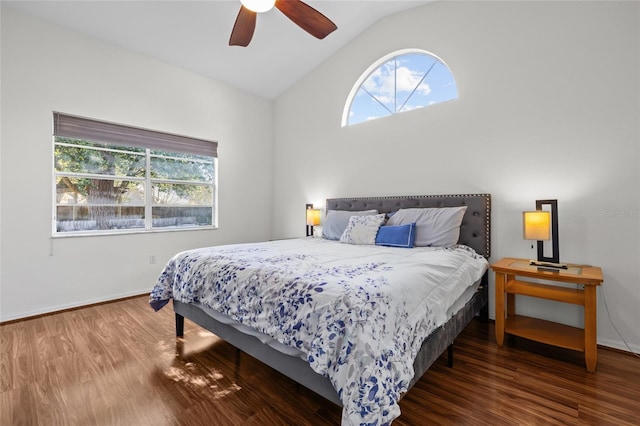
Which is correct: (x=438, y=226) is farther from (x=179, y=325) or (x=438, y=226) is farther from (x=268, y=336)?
(x=179, y=325)

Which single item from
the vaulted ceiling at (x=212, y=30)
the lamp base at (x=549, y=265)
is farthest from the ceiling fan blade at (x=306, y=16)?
the lamp base at (x=549, y=265)

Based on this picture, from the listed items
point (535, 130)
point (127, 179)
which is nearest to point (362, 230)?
point (535, 130)

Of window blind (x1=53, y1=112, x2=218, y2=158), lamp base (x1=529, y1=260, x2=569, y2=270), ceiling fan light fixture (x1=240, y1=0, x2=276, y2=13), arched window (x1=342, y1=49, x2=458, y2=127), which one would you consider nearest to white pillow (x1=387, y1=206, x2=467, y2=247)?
lamp base (x1=529, y1=260, x2=569, y2=270)

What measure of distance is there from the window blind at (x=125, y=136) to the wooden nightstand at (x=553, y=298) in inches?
154

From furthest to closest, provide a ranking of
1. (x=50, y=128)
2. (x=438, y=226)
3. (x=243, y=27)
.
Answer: (x=50, y=128) < (x=438, y=226) < (x=243, y=27)

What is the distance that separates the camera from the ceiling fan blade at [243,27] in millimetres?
2201

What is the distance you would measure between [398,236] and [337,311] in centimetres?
168

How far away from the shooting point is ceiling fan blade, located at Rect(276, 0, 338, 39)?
2.11 meters

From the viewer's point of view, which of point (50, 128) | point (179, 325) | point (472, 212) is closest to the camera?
point (179, 325)

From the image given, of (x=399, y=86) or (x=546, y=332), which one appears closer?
(x=546, y=332)

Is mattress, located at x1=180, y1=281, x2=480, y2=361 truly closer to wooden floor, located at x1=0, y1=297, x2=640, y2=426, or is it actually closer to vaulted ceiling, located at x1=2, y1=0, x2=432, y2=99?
wooden floor, located at x1=0, y1=297, x2=640, y2=426

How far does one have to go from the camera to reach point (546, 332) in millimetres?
2205

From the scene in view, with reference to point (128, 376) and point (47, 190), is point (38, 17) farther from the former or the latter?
point (128, 376)

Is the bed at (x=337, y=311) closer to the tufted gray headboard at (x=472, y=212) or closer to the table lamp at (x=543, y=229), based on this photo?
the tufted gray headboard at (x=472, y=212)
